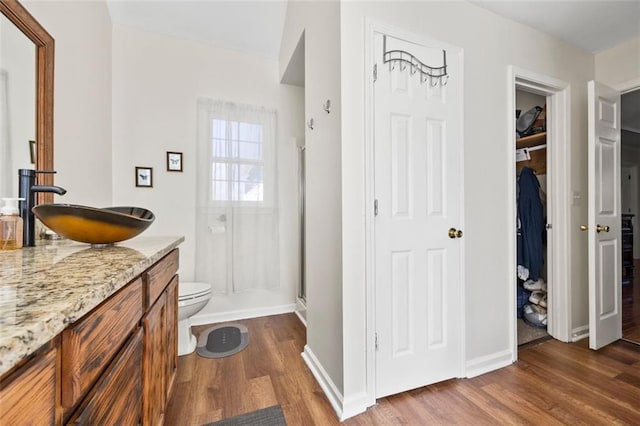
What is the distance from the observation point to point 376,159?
1.47 m

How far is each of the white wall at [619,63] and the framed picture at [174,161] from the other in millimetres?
3788

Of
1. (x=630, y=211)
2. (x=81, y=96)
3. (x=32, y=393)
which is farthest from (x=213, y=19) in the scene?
(x=630, y=211)

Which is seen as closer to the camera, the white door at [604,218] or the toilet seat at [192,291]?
the toilet seat at [192,291]

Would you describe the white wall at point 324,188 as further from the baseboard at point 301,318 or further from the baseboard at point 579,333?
the baseboard at point 579,333

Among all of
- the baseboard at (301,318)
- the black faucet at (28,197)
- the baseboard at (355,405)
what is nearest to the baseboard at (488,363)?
the baseboard at (355,405)

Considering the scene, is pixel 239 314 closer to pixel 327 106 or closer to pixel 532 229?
pixel 327 106

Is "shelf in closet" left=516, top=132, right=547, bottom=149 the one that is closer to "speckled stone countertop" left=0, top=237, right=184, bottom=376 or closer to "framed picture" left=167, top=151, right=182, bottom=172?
"speckled stone countertop" left=0, top=237, right=184, bottom=376

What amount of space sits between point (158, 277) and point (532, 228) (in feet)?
9.64

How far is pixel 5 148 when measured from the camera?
3.55ft

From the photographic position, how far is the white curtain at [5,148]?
1.06m

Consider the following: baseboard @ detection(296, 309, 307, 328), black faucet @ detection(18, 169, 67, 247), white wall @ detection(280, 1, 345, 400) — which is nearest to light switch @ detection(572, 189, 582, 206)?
white wall @ detection(280, 1, 345, 400)

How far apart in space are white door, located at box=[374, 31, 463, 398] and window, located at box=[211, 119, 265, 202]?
58.2 inches

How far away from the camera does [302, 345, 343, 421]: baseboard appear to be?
140 centimetres

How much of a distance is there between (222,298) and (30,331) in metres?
2.42
